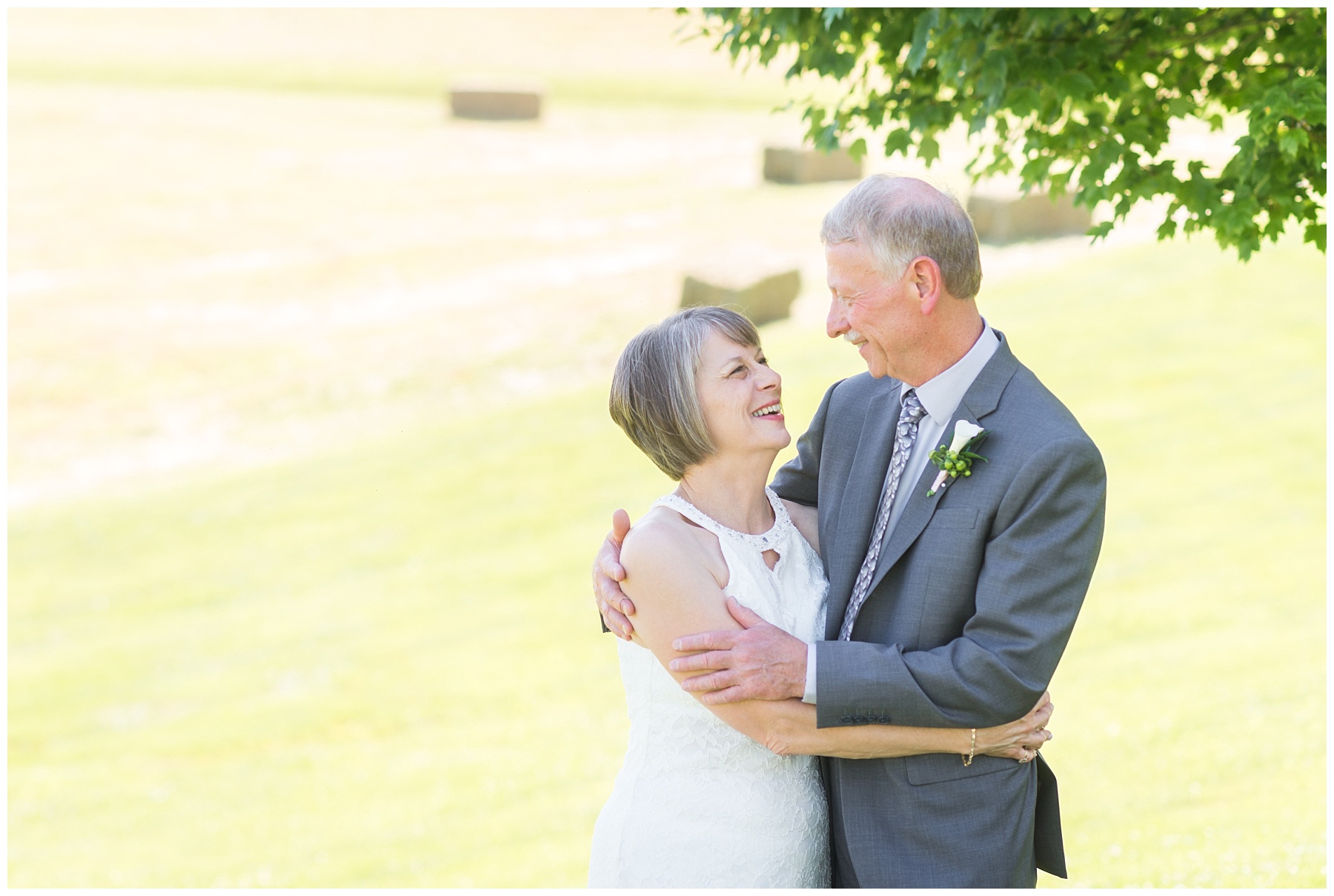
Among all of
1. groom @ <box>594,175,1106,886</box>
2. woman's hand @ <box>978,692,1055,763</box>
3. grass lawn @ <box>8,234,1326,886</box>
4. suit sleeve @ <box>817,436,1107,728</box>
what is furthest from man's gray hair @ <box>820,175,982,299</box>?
grass lawn @ <box>8,234,1326,886</box>

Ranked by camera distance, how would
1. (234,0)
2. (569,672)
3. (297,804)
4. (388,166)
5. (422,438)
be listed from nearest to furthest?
(297,804) → (569,672) → (422,438) → (234,0) → (388,166)

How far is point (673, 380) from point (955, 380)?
747 mm

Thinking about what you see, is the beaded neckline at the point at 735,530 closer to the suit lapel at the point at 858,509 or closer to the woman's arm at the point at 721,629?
the woman's arm at the point at 721,629

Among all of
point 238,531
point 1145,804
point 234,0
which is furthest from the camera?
point 234,0

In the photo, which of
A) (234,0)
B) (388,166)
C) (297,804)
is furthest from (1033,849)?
(388,166)

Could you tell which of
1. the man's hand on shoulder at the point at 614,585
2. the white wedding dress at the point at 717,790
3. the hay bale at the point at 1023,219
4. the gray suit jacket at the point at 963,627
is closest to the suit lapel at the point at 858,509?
the gray suit jacket at the point at 963,627

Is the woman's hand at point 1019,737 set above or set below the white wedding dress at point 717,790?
above

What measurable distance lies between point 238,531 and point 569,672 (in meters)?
5.39

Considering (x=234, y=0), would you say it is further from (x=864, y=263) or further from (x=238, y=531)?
(x=864, y=263)

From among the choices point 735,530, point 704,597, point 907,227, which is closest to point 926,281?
point 907,227

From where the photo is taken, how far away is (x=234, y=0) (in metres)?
19.9

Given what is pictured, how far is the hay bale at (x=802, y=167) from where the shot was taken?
2780 cm

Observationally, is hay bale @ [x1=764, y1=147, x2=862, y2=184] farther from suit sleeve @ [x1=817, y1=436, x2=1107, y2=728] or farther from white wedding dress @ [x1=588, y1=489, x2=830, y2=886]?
suit sleeve @ [x1=817, y1=436, x2=1107, y2=728]

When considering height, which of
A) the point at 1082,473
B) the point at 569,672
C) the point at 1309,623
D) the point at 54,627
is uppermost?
the point at 1082,473
